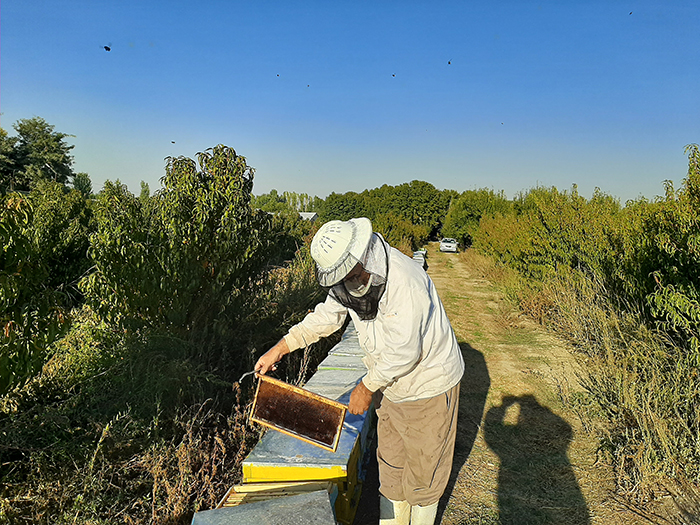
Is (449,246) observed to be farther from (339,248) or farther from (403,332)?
(339,248)

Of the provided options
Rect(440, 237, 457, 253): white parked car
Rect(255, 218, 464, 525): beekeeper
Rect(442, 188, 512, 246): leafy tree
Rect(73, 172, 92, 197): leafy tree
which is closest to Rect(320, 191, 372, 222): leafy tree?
Rect(442, 188, 512, 246): leafy tree

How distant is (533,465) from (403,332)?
9.72ft

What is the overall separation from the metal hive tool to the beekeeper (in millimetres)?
175

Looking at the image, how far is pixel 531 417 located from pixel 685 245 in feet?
8.60

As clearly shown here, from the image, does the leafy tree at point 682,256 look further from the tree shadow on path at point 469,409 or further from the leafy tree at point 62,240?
the leafy tree at point 62,240

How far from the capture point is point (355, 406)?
2480 mm

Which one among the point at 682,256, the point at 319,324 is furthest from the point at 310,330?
the point at 682,256

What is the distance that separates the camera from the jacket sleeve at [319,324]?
2877 millimetres

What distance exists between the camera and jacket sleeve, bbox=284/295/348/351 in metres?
2.88

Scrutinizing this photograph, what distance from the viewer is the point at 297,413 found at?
8.62 ft

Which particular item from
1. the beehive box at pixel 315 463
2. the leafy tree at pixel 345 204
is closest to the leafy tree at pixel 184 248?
the beehive box at pixel 315 463

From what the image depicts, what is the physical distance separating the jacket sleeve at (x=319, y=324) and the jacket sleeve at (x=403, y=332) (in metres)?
0.57

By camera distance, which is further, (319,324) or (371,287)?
(319,324)

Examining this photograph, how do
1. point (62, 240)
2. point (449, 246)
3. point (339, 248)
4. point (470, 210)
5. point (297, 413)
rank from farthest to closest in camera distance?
point (470, 210) < point (449, 246) < point (62, 240) < point (297, 413) < point (339, 248)
